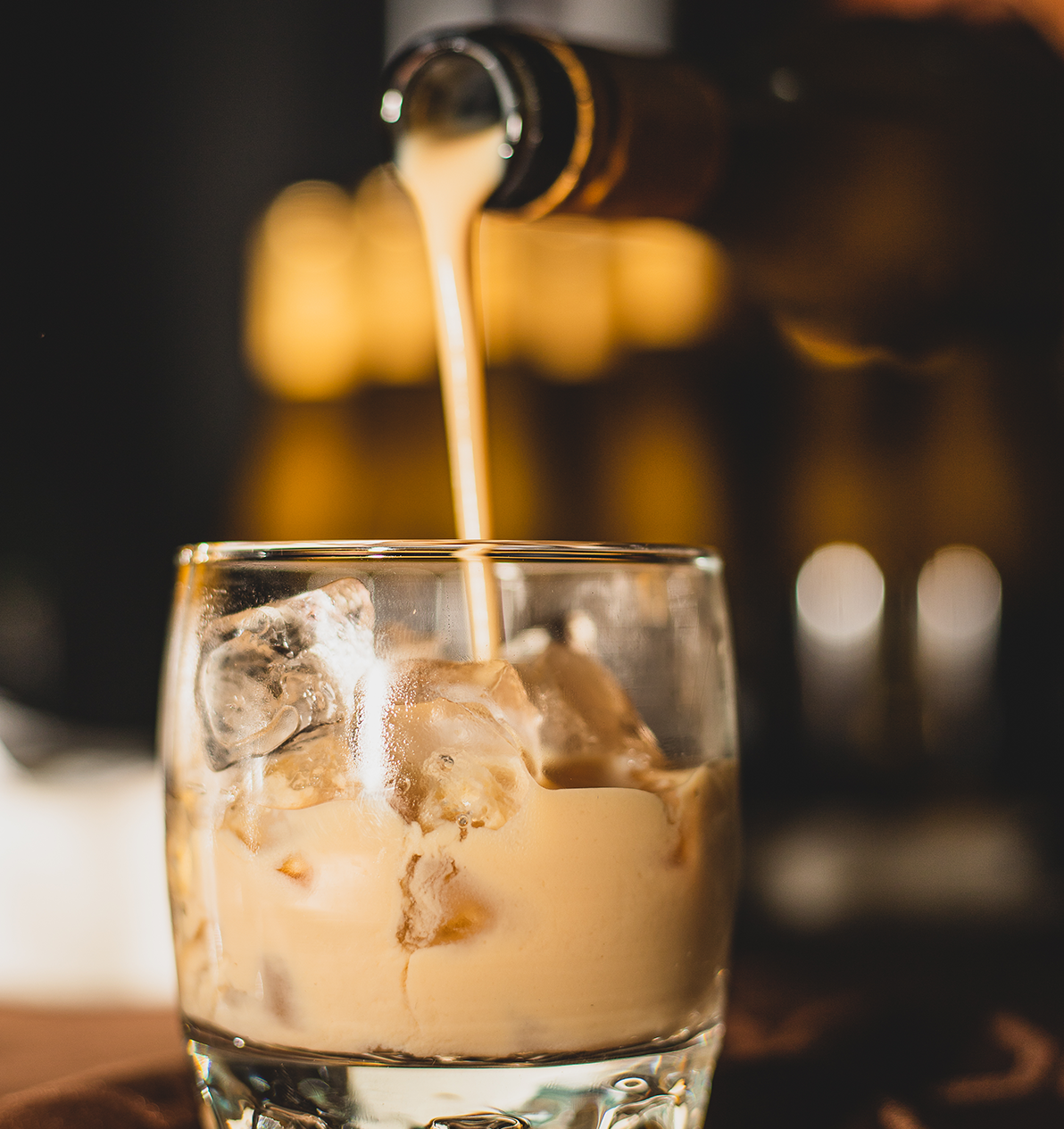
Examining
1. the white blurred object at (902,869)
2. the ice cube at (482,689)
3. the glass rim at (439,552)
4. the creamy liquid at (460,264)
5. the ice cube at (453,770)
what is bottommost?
the white blurred object at (902,869)

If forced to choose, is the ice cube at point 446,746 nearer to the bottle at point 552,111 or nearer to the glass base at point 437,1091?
the glass base at point 437,1091

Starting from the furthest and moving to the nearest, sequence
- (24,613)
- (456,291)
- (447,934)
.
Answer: (24,613), (456,291), (447,934)

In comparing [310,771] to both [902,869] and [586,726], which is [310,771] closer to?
[586,726]

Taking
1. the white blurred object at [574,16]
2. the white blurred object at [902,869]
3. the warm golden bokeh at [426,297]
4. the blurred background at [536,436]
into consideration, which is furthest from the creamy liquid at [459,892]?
the white blurred object at [574,16]

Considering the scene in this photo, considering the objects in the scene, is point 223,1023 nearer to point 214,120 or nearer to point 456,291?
point 456,291

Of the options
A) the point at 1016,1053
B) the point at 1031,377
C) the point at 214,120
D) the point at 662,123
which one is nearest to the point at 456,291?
the point at 662,123

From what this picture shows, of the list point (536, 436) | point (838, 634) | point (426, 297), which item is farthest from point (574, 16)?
point (838, 634)
